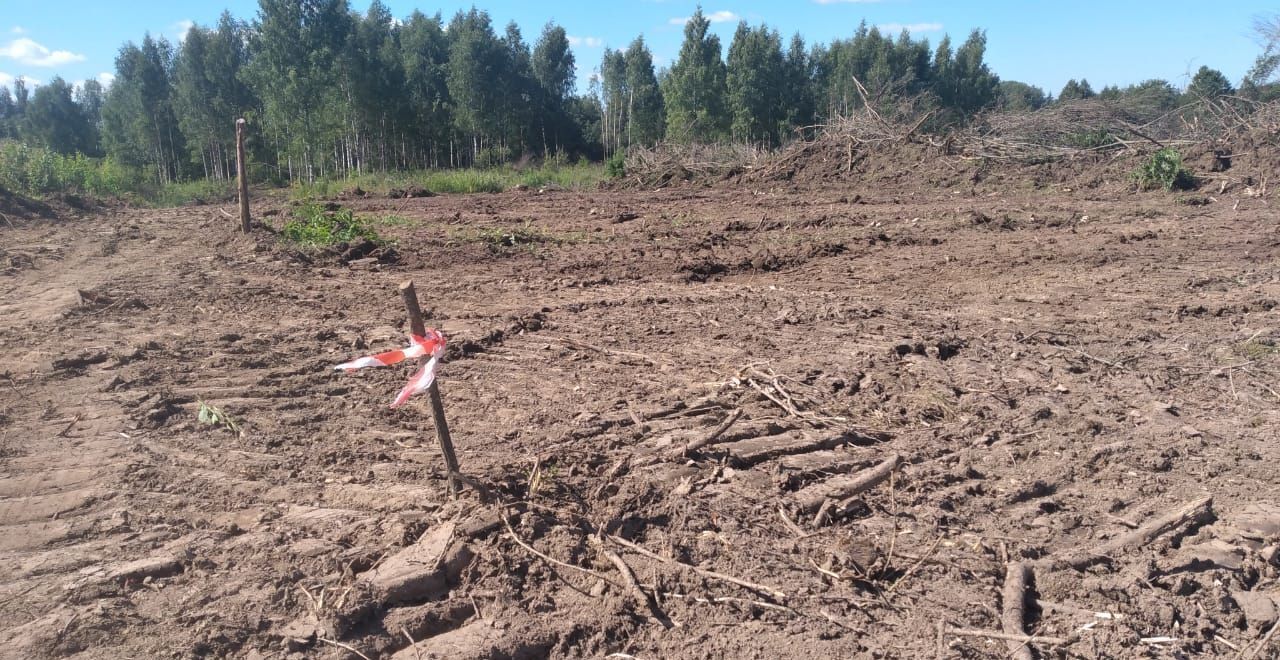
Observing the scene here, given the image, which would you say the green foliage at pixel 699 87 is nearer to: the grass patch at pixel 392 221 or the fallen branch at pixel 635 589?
the grass patch at pixel 392 221

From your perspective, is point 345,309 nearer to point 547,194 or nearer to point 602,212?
point 602,212

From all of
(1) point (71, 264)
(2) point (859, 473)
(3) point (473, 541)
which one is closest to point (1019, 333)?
(2) point (859, 473)

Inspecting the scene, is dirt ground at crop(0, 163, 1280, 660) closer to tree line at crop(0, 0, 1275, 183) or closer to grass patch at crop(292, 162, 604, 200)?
grass patch at crop(292, 162, 604, 200)

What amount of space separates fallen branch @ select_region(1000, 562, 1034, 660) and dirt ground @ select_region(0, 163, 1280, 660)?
0.07ft

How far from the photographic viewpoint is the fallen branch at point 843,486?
3730 millimetres

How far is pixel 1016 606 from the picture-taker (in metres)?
2.94

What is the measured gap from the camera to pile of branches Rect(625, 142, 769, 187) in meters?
21.0

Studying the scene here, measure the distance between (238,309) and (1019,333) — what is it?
720cm

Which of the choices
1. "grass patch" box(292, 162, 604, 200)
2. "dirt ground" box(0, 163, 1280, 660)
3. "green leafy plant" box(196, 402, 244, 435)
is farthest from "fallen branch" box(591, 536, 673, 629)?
"grass patch" box(292, 162, 604, 200)

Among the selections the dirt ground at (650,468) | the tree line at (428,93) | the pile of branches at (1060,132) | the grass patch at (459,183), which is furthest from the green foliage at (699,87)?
the dirt ground at (650,468)

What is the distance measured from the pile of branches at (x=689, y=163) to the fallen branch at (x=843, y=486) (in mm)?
16943

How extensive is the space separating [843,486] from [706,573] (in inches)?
43.0

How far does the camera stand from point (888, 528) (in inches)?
140

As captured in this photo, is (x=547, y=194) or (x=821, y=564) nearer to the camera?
(x=821, y=564)
